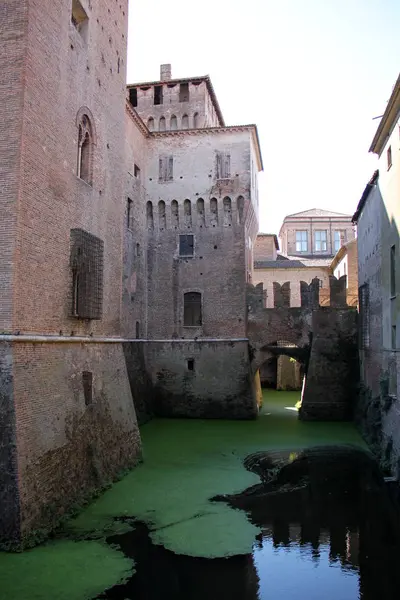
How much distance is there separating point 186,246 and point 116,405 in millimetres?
11284

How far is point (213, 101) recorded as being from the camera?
26859mm

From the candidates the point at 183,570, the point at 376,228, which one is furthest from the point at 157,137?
the point at 183,570

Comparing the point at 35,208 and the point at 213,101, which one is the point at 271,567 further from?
the point at 213,101

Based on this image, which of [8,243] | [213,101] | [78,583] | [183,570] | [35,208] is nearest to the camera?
[78,583]

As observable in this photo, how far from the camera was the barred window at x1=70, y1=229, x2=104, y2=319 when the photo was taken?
452 inches

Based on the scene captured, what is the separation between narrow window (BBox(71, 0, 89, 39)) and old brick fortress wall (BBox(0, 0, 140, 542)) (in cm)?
9

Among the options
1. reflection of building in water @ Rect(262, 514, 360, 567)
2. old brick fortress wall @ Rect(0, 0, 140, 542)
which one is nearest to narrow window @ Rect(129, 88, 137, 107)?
old brick fortress wall @ Rect(0, 0, 140, 542)

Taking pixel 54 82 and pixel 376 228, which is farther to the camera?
pixel 376 228

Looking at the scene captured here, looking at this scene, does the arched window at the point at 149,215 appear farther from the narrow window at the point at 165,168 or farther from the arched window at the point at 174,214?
the narrow window at the point at 165,168

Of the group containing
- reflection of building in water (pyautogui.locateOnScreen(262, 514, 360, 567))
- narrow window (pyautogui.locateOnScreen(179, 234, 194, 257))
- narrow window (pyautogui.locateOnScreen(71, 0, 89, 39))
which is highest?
narrow window (pyautogui.locateOnScreen(71, 0, 89, 39))

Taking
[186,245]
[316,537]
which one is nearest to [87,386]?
[316,537]

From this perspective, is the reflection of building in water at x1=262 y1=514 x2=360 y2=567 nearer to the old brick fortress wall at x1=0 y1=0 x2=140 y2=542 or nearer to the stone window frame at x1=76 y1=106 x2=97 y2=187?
the old brick fortress wall at x1=0 y1=0 x2=140 y2=542

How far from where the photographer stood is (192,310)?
2356 cm

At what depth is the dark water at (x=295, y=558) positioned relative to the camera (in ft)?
24.8
